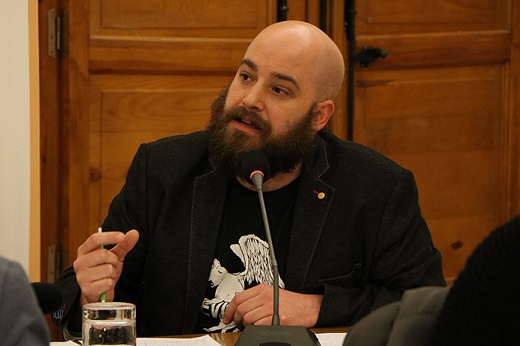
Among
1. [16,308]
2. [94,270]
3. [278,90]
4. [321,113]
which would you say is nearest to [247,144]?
[278,90]

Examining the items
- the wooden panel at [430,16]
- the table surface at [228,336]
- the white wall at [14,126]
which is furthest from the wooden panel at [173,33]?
the table surface at [228,336]

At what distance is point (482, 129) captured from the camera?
12.8 ft

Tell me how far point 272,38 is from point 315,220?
48 cm

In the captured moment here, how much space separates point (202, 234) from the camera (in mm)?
2277

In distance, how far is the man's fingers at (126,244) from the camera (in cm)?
201

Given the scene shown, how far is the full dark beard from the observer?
231cm

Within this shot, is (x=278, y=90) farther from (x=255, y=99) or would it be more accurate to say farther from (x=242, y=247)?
(x=242, y=247)

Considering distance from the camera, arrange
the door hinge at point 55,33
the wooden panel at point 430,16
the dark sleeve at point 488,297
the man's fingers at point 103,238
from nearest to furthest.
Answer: the dark sleeve at point 488,297 < the man's fingers at point 103,238 < the door hinge at point 55,33 < the wooden panel at point 430,16

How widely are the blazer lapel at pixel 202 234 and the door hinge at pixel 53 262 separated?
1144 mm

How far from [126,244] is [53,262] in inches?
53.0

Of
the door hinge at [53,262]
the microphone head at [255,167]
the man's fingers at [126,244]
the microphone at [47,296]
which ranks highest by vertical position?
the microphone at [47,296]

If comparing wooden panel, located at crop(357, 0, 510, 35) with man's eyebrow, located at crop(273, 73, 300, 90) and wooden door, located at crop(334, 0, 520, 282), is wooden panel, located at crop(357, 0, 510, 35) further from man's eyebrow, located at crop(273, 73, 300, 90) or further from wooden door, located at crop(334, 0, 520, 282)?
man's eyebrow, located at crop(273, 73, 300, 90)

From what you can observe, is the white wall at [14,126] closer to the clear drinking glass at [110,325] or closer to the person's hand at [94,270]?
the person's hand at [94,270]

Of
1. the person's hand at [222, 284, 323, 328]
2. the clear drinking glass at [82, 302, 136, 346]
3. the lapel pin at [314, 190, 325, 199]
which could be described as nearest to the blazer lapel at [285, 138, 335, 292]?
the lapel pin at [314, 190, 325, 199]
